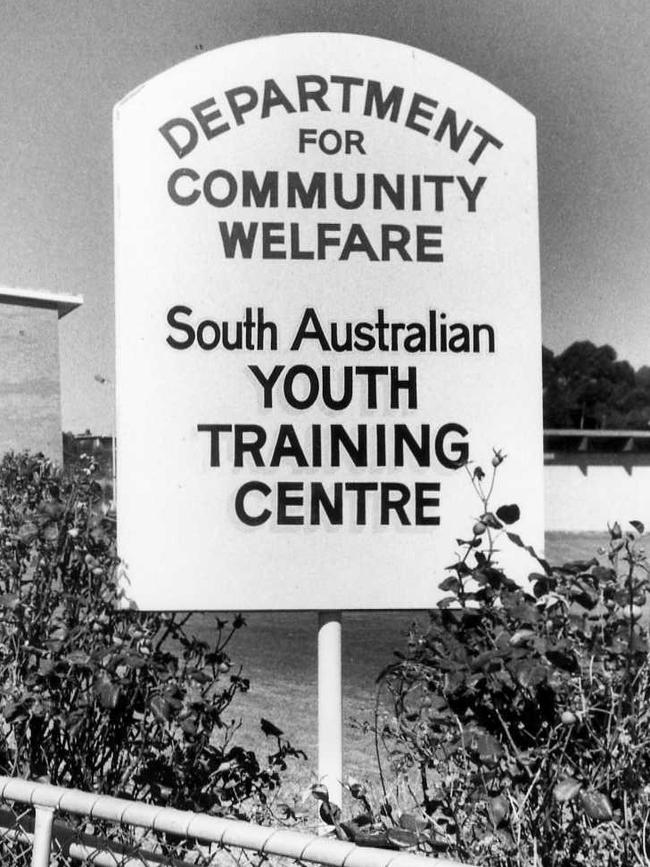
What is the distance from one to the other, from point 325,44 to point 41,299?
34769mm

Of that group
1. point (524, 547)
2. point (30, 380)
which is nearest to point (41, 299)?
point (30, 380)

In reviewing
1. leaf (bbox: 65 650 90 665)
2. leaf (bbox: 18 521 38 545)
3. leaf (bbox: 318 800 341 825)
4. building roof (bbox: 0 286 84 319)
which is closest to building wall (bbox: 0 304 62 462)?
Answer: building roof (bbox: 0 286 84 319)

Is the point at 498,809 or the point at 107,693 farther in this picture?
the point at 107,693

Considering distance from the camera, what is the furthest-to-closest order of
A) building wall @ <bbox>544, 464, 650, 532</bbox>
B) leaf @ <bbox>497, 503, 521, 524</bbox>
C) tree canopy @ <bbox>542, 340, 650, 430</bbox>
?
tree canopy @ <bbox>542, 340, 650, 430</bbox>
building wall @ <bbox>544, 464, 650, 532</bbox>
leaf @ <bbox>497, 503, 521, 524</bbox>

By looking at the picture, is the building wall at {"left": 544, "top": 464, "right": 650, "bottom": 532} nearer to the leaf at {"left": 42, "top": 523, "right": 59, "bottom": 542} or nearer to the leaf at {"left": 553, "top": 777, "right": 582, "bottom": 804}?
the leaf at {"left": 42, "top": 523, "right": 59, "bottom": 542}

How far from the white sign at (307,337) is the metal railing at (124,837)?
70 centimetres

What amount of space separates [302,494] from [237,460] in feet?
0.70

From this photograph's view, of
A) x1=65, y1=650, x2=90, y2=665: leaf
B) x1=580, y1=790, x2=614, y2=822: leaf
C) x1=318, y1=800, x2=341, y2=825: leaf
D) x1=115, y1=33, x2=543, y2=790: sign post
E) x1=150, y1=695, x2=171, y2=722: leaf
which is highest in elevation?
x1=115, y1=33, x2=543, y2=790: sign post

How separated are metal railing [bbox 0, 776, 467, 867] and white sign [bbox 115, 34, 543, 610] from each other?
2.31 feet

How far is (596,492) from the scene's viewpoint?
40094mm

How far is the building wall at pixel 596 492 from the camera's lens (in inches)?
1539

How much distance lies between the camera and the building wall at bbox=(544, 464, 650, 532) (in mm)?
39094

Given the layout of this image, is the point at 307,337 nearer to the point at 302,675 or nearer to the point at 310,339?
the point at 310,339

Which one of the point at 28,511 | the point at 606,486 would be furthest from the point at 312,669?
the point at 606,486
